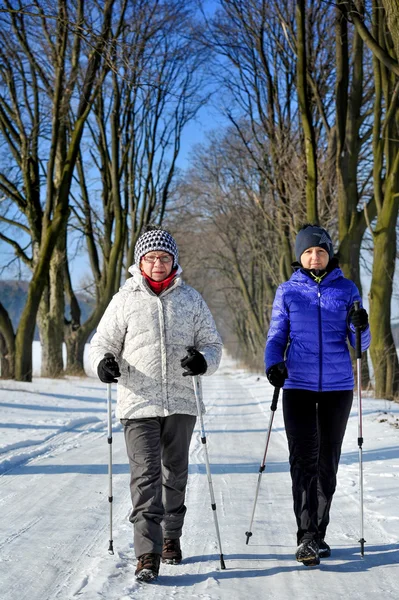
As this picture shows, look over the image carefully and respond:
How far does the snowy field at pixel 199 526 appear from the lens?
407cm

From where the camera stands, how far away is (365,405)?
13.2 metres

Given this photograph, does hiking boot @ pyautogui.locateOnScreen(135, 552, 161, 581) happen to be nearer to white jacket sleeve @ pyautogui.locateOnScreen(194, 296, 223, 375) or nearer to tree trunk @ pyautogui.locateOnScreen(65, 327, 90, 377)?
white jacket sleeve @ pyautogui.locateOnScreen(194, 296, 223, 375)

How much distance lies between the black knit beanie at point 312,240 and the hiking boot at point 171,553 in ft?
6.84

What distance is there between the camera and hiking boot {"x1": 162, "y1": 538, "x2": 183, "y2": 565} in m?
4.62

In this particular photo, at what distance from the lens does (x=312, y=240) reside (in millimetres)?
5137

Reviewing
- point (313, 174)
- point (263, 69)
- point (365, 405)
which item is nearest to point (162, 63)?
point (263, 69)

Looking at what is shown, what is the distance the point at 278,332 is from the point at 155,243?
3.34 feet

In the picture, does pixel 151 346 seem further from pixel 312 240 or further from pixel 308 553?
pixel 308 553

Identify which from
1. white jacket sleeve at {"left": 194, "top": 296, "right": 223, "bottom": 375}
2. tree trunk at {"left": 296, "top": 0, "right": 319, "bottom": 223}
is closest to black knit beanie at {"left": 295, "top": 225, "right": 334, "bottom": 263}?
white jacket sleeve at {"left": 194, "top": 296, "right": 223, "bottom": 375}

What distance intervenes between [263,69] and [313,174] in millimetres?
6392

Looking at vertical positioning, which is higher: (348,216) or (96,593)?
(348,216)

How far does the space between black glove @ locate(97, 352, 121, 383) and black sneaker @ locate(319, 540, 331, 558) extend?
171 cm

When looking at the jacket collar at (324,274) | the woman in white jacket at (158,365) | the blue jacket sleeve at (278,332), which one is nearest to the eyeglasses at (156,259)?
the woman in white jacket at (158,365)

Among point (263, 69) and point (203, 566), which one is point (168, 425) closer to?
point (203, 566)
